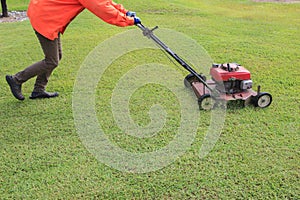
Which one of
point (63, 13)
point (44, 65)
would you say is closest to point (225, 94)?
point (63, 13)

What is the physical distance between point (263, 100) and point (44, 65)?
91.1 inches

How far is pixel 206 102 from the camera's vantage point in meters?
3.72

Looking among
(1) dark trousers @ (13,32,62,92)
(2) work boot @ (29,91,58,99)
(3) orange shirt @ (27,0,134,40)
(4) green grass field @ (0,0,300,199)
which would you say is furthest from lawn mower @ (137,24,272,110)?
(2) work boot @ (29,91,58,99)

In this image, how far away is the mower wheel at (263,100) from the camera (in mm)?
3699

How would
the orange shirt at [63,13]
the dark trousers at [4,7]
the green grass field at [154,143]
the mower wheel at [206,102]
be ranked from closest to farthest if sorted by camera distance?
the green grass field at [154,143] < the orange shirt at [63,13] < the mower wheel at [206,102] < the dark trousers at [4,7]

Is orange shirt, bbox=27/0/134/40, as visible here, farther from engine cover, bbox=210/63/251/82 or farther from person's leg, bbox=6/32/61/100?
engine cover, bbox=210/63/251/82

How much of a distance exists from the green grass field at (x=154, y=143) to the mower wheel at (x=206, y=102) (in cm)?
12

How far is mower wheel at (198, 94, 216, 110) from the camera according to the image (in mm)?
3686

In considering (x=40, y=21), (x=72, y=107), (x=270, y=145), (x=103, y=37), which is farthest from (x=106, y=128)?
(x=103, y=37)

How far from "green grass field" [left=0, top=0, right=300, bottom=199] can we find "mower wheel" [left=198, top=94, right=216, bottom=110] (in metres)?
0.12

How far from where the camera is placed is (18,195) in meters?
2.66

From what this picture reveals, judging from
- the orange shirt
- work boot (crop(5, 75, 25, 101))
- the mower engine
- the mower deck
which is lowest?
work boot (crop(5, 75, 25, 101))

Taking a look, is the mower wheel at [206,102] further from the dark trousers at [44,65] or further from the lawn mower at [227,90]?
the dark trousers at [44,65]

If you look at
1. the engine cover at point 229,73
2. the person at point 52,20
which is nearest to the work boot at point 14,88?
the person at point 52,20
